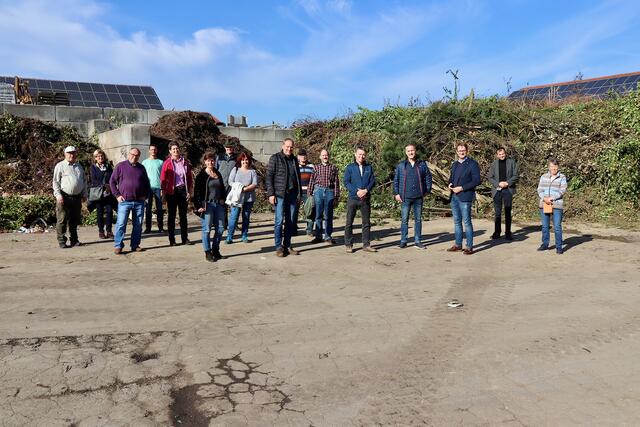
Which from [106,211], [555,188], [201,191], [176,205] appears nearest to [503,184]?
[555,188]

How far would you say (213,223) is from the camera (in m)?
8.17

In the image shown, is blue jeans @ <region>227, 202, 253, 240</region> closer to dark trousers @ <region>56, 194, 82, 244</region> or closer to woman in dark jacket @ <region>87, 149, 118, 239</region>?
woman in dark jacket @ <region>87, 149, 118, 239</region>

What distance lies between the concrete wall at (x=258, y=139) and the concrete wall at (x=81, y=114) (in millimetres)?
Answer: 2332

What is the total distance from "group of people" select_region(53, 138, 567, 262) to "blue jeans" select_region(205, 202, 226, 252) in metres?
0.02

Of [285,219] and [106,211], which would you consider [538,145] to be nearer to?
[285,219]

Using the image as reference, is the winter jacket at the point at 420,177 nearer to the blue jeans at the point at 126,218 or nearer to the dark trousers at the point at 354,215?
the dark trousers at the point at 354,215

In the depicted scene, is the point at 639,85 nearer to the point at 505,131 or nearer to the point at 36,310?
the point at 505,131

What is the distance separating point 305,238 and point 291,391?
685cm

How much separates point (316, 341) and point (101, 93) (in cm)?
1994

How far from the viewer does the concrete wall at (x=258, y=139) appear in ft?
59.3

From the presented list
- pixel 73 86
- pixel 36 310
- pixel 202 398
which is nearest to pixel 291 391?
pixel 202 398

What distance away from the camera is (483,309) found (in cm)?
571

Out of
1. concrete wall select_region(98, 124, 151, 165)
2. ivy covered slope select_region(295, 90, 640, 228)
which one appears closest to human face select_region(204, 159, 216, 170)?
concrete wall select_region(98, 124, 151, 165)

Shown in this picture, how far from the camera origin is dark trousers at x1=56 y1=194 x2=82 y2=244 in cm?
897
